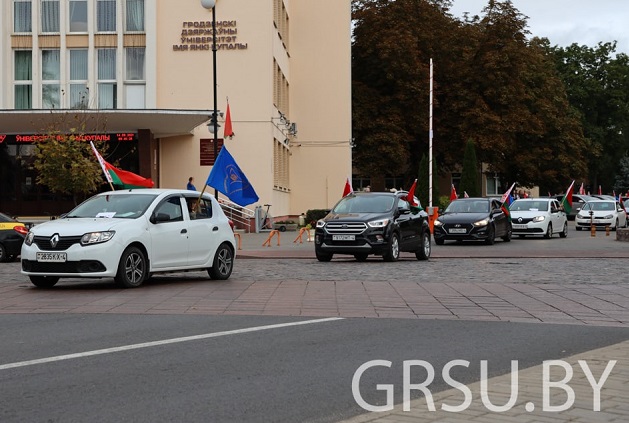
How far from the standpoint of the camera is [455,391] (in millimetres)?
7320

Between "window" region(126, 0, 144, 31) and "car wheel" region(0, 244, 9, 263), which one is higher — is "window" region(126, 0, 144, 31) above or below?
above

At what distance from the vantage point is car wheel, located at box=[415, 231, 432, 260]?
25.7 metres

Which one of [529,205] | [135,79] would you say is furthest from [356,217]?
[135,79]

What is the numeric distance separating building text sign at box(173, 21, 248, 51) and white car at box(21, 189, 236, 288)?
2672 centimetres

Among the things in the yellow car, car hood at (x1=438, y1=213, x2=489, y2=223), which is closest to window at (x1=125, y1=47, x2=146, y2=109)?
car hood at (x1=438, y1=213, x2=489, y2=223)

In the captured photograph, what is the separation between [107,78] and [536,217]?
19.5m

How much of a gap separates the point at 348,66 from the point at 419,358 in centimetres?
4930

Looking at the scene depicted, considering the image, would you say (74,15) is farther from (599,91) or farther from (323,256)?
(599,91)

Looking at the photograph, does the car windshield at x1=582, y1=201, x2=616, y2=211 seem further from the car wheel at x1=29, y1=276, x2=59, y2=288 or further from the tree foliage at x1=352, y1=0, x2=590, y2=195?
the car wheel at x1=29, y1=276, x2=59, y2=288

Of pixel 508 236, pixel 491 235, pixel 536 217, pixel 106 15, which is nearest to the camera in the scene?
pixel 491 235

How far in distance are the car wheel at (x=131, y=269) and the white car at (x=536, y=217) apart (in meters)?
25.0

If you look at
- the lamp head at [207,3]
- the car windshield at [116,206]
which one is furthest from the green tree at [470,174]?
the car windshield at [116,206]

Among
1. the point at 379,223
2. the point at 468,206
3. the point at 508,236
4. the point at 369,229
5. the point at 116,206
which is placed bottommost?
the point at 508,236

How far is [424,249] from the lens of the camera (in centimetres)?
2580
